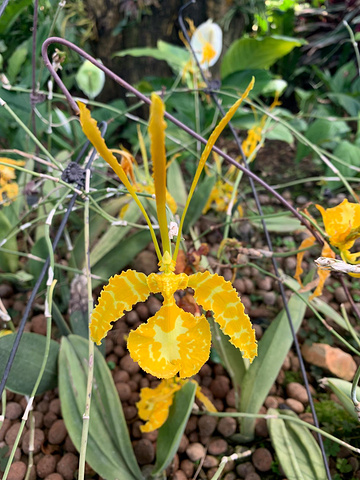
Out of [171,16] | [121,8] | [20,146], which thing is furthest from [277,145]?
[20,146]

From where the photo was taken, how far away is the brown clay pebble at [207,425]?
0.64 meters

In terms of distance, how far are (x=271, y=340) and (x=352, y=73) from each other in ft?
5.20

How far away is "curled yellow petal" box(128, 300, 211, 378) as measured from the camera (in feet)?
1.37

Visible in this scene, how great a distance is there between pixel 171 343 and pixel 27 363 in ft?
0.95

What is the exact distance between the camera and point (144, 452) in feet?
2.00

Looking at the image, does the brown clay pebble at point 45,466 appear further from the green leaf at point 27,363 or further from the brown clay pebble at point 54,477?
the green leaf at point 27,363

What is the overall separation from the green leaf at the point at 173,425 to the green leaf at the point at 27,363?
0.22 meters

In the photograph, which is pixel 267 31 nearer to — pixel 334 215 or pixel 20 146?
pixel 20 146

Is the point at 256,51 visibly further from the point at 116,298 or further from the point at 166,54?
the point at 116,298

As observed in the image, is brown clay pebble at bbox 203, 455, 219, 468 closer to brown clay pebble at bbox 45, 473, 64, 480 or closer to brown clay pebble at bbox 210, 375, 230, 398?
brown clay pebble at bbox 210, 375, 230, 398

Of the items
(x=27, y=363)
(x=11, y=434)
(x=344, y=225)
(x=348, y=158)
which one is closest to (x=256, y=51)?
(x=348, y=158)

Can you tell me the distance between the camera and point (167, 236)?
0.40 metres

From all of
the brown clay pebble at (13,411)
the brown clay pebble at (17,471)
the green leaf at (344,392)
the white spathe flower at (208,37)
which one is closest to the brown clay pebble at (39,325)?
the brown clay pebble at (13,411)

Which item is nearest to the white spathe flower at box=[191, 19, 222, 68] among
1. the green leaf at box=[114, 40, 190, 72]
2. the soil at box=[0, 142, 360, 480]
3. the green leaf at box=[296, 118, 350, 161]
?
the green leaf at box=[114, 40, 190, 72]
